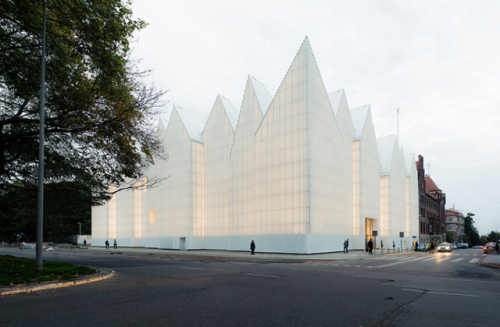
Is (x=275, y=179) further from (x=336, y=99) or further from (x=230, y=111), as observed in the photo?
(x=336, y=99)

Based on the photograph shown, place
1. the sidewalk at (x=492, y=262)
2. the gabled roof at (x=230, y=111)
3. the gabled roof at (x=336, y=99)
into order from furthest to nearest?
1. the gabled roof at (x=230, y=111)
2. the gabled roof at (x=336, y=99)
3. the sidewalk at (x=492, y=262)

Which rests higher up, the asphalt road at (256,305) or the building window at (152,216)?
the asphalt road at (256,305)

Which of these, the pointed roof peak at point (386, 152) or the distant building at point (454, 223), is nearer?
the pointed roof peak at point (386, 152)

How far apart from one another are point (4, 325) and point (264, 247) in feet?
102

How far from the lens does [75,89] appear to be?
567 inches

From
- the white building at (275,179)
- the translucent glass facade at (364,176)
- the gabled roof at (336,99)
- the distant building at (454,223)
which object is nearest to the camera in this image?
the white building at (275,179)

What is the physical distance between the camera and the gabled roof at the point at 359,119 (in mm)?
47569

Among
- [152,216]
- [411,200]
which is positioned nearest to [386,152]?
[411,200]

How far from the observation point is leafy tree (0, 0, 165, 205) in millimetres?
12883

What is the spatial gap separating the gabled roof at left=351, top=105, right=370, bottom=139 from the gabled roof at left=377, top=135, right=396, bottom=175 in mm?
10387

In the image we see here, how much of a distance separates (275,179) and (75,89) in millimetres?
23989

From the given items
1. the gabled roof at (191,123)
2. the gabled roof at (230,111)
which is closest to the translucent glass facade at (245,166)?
the gabled roof at (230,111)

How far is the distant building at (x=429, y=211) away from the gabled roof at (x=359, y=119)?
41.4m

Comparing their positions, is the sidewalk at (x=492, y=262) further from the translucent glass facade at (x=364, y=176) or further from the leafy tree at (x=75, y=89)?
the leafy tree at (x=75, y=89)
